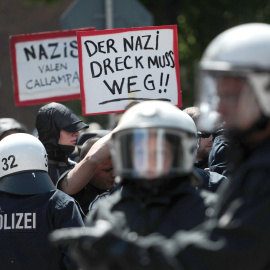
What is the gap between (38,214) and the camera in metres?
4.57

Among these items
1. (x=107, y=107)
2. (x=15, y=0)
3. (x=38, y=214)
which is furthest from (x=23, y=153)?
(x=15, y=0)

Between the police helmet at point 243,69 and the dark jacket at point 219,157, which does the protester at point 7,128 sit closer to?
the dark jacket at point 219,157

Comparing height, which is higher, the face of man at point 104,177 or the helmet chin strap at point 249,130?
the helmet chin strap at point 249,130

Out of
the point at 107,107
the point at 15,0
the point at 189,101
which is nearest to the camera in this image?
the point at 107,107

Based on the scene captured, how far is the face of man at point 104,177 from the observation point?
557cm

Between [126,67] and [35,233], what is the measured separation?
87.6 inches

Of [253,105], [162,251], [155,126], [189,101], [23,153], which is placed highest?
[253,105]

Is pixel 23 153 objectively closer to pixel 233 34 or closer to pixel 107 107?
pixel 107 107

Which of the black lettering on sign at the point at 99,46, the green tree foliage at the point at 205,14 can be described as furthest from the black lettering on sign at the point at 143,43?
the green tree foliage at the point at 205,14

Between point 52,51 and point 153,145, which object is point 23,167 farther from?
point 52,51

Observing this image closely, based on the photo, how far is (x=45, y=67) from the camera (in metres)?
8.09

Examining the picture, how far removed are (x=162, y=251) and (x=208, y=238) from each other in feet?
0.52

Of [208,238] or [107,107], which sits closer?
[208,238]

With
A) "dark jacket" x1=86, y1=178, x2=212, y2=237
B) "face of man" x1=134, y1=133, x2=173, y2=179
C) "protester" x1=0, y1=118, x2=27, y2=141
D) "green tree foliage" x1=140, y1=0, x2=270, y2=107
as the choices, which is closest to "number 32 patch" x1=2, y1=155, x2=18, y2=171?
"dark jacket" x1=86, y1=178, x2=212, y2=237
